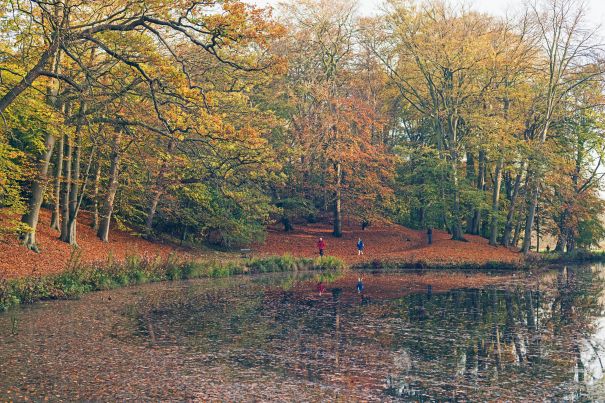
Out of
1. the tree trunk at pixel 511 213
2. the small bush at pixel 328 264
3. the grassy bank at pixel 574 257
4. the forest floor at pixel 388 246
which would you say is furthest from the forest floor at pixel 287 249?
the grassy bank at pixel 574 257

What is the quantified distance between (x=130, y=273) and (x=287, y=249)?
59.1 ft

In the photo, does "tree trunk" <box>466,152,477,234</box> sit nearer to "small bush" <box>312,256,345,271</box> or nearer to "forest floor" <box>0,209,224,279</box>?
"small bush" <box>312,256,345,271</box>

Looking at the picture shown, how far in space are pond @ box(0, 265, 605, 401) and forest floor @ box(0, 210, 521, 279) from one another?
174 inches

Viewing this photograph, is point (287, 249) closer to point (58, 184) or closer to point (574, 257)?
point (58, 184)

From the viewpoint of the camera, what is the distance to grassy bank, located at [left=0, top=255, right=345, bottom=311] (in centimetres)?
1858

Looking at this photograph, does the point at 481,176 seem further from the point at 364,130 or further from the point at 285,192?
the point at 285,192

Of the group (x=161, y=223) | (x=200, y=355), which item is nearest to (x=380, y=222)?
(x=161, y=223)

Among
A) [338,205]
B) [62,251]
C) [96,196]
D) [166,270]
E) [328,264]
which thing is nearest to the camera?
[166,270]

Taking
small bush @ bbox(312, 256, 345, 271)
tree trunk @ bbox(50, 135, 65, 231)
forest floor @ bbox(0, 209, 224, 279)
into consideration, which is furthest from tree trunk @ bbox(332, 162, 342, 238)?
tree trunk @ bbox(50, 135, 65, 231)

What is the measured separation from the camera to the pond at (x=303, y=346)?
9727 mm

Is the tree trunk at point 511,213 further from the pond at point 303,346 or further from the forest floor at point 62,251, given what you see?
the forest floor at point 62,251

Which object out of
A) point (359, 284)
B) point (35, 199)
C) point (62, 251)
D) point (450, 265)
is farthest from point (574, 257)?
point (35, 199)

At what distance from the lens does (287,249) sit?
41375 millimetres

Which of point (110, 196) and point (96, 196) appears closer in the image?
point (110, 196)
